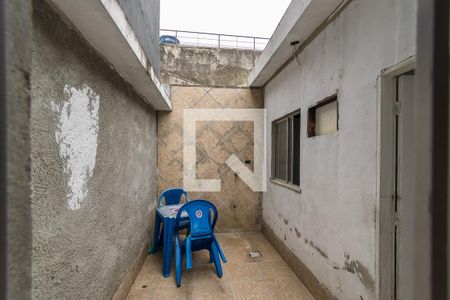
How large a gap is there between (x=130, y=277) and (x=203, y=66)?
129 inches

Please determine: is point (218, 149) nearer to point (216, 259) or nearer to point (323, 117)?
point (216, 259)

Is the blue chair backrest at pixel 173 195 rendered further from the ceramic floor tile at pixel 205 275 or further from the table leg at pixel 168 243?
the ceramic floor tile at pixel 205 275

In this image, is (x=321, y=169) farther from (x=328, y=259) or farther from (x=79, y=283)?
(x=79, y=283)

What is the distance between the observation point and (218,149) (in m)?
3.79

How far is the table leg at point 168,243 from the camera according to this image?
2475 millimetres

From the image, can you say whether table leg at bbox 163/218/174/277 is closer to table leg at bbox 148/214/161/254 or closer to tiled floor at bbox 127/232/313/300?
tiled floor at bbox 127/232/313/300

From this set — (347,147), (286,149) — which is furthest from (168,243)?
(347,147)

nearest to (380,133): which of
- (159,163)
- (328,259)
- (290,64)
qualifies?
(328,259)

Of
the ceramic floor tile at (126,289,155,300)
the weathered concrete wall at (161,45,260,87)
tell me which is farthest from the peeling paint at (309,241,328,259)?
the weathered concrete wall at (161,45,260,87)

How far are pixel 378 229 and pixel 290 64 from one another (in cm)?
200

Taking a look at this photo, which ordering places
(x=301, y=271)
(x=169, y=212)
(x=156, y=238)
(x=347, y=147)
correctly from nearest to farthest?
(x=347, y=147)
(x=301, y=271)
(x=169, y=212)
(x=156, y=238)

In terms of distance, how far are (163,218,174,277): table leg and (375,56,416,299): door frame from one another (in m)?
1.99

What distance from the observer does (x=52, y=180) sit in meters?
1.07

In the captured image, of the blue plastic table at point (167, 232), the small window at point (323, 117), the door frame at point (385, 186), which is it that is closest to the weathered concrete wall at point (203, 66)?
the small window at point (323, 117)
